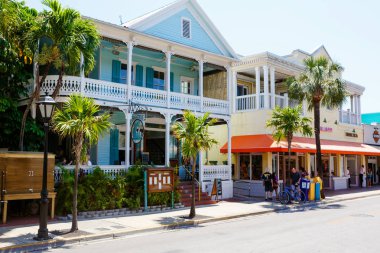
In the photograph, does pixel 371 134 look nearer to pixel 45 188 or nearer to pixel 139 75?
pixel 139 75

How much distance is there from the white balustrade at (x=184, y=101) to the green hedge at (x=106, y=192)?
4.32m

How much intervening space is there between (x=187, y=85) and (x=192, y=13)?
449 cm

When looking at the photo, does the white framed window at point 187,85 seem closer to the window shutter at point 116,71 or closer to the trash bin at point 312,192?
the window shutter at point 116,71

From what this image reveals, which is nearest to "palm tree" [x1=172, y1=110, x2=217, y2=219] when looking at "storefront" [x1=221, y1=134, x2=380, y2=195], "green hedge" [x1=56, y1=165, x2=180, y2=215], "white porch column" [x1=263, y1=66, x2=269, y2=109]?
"green hedge" [x1=56, y1=165, x2=180, y2=215]

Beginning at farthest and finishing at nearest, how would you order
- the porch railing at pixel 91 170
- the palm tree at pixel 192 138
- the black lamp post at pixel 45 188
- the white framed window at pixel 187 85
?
the white framed window at pixel 187 85
the porch railing at pixel 91 170
the palm tree at pixel 192 138
the black lamp post at pixel 45 188

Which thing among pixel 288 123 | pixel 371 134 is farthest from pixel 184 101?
pixel 371 134

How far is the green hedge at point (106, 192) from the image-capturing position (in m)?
14.4

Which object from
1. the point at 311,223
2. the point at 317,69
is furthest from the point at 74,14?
the point at 317,69

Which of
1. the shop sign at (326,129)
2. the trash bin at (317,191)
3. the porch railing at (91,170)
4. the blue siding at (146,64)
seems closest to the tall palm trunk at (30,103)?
the porch railing at (91,170)

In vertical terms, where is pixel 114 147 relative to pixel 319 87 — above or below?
below

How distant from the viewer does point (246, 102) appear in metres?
25.9

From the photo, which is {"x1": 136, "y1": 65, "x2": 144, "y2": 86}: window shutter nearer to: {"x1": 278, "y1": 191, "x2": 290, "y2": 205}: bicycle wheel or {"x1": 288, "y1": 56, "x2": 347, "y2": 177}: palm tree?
{"x1": 288, "y1": 56, "x2": 347, "y2": 177}: palm tree

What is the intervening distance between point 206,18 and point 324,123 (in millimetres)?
13067

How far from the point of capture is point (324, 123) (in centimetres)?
2947
